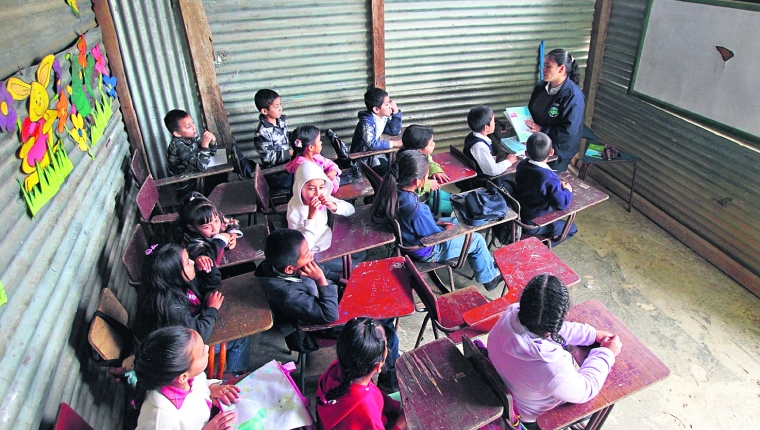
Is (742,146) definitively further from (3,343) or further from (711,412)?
(3,343)

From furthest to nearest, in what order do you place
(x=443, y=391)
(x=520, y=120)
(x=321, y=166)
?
(x=520, y=120) < (x=321, y=166) < (x=443, y=391)

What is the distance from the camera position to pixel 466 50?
514cm

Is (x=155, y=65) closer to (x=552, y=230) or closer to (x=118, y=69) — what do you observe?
(x=118, y=69)

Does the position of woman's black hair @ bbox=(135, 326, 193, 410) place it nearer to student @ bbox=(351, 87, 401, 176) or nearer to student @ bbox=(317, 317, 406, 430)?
student @ bbox=(317, 317, 406, 430)

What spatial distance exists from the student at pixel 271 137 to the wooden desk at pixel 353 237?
103 centimetres

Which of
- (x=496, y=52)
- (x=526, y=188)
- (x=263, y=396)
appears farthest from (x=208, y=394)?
(x=496, y=52)

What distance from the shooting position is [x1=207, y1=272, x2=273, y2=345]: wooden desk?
7.79 feet

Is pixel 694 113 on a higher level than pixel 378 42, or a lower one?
lower

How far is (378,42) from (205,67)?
5.61ft

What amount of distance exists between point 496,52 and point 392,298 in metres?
3.69

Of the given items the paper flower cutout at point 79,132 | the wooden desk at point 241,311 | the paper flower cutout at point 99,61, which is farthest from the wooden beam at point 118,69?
the wooden desk at point 241,311

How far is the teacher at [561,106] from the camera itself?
4.09 m

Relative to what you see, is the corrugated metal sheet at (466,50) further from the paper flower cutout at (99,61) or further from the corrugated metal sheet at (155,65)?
the paper flower cutout at (99,61)

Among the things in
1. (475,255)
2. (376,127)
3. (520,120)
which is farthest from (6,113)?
(520,120)
